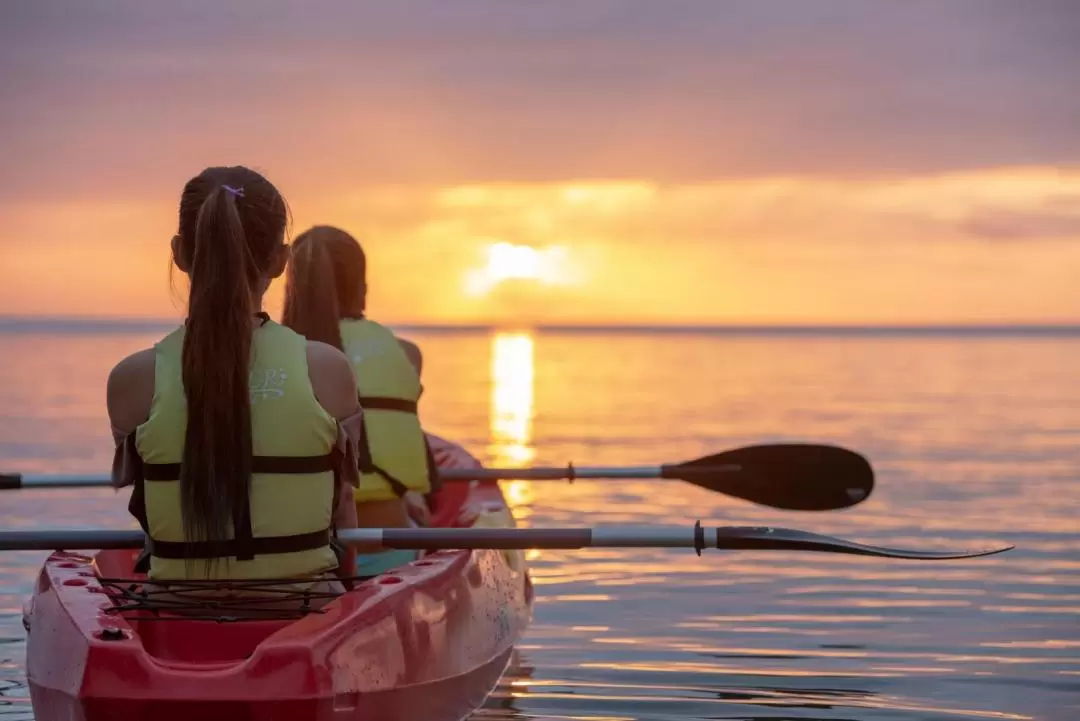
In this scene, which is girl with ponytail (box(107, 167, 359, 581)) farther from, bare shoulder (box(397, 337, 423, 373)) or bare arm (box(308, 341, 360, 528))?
bare shoulder (box(397, 337, 423, 373))

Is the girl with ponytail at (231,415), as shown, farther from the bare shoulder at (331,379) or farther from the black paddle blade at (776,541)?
the black paddle blade at (776,541)

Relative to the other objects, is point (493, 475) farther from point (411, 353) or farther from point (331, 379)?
point (331, 379)

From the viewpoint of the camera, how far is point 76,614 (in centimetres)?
534

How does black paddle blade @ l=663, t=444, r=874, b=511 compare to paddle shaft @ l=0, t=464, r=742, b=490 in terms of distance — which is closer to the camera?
black paddle blade @ l=663, t=444, r=874, b=511

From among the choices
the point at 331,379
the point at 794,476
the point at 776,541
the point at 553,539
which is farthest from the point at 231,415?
the point at 794,476

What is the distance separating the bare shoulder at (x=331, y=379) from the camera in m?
5.23

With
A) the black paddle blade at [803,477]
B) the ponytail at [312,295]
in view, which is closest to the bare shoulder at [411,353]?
the ponytail at [312,295]

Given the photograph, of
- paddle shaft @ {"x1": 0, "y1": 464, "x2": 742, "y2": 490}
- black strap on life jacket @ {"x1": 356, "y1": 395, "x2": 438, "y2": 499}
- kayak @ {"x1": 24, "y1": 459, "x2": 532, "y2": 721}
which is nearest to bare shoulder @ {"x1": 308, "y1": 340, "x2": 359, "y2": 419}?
kayak @ {"x1": 24, "y1": 459, "x2": 532, "y2": 721}

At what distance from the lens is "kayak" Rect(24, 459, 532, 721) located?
15.8 ft

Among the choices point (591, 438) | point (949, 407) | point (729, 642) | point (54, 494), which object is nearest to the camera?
point (729, 642)

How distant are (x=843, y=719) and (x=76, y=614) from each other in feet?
10.8

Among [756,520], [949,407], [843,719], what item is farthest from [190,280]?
[949,407]

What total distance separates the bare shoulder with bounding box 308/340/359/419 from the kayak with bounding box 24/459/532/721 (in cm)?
65

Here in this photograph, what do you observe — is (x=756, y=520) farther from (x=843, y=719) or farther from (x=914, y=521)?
(x=843, y=719)
